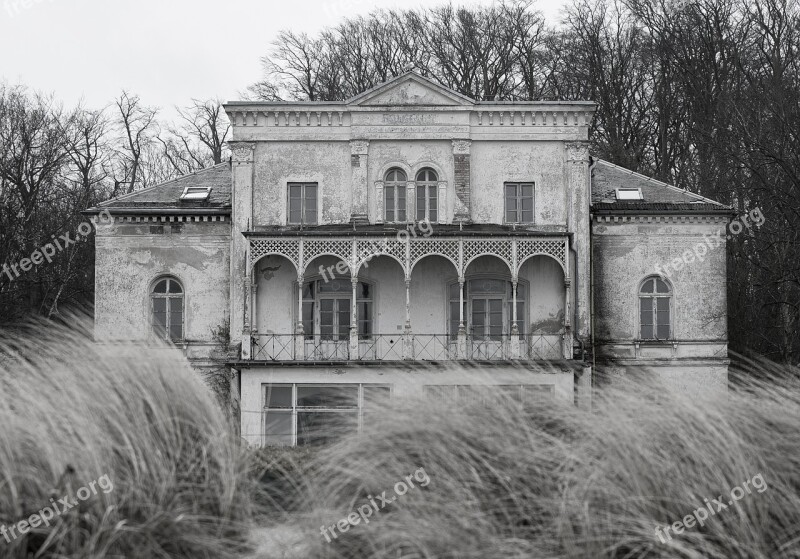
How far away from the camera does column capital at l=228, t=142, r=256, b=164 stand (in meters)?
24.2

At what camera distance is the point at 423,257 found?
23.6 metres

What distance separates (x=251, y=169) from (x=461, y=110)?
5.25m

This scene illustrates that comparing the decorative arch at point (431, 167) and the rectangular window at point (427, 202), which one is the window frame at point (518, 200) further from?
the rectangular window at point (427, 202)

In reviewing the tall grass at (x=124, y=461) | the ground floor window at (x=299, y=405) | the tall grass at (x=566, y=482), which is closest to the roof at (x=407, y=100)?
the ground floor window at (x=299, y=405)

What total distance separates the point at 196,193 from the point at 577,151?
9512 mm

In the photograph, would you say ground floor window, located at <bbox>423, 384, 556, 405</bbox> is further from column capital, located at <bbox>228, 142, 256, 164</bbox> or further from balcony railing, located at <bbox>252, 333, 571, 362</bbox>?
column capital, located at <bbox>228, 142, 256, 164</bbox>

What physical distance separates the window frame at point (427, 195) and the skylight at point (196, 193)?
17.6 ft

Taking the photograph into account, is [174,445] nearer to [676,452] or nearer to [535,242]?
[676,452]

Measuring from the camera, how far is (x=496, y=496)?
7797mm

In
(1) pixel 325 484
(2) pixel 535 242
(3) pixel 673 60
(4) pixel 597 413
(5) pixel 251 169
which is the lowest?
(1) pixel 325 484

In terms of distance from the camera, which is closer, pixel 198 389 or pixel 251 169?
pixel 198 389

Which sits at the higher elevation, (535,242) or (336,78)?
(336,78)

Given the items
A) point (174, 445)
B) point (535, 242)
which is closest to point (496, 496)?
point (174, 445)

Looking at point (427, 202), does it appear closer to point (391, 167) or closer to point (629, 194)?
point (391, 167)
